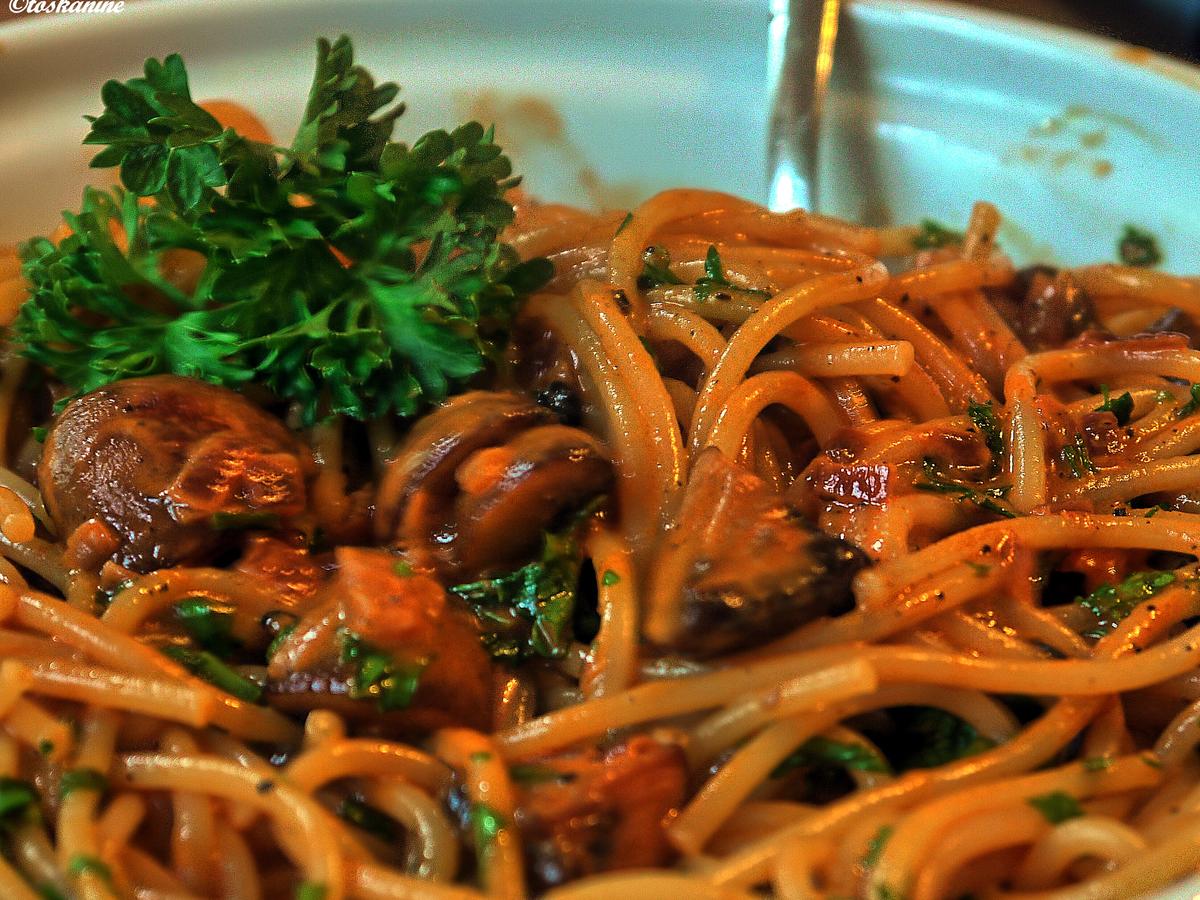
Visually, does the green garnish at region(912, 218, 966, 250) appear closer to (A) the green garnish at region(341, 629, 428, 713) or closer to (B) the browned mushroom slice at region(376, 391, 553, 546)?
(B) the browned mushroom slice at region(376, 391, 553, 546)

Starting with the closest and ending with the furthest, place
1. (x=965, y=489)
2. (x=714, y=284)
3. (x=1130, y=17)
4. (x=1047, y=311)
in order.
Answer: (x=965, y=489) → (x=714, y=284) → (x=1047, y=311) → (x=1130, y=17)

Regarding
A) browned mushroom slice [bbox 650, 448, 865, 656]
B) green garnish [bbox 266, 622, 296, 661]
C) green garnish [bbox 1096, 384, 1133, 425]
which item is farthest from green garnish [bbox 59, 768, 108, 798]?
green garnish [bbox 1096, 384, 1133, 425]

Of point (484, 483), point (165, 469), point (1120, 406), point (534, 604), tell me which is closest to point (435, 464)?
point (484, 483)

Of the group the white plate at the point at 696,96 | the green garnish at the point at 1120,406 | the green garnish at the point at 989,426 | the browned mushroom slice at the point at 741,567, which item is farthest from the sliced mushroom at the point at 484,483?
the white plate at the point at 696,96

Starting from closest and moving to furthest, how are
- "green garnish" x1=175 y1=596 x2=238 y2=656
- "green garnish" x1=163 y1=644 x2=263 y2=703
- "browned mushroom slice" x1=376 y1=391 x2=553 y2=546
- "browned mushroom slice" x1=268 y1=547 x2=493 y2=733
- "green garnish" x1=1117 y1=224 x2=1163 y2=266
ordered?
"browned mushroom slice" x1=268 y1=547 x2=493 y2=733
"green garnish" x1=163 y1=644 x2=263 y2=703
"green garnish" x1=175 y1=596 x2=238 y2=656
"browned mushroom slice" x1=376 y1=391 x2=553 y2=546
"green garnish" x1=1117 y1=224 x2=1163 y2=266

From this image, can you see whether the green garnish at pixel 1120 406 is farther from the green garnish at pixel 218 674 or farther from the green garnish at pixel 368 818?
the green garnish at pixel 218 674

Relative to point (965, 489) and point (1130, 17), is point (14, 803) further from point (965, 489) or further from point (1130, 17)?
point (1130, 17)
